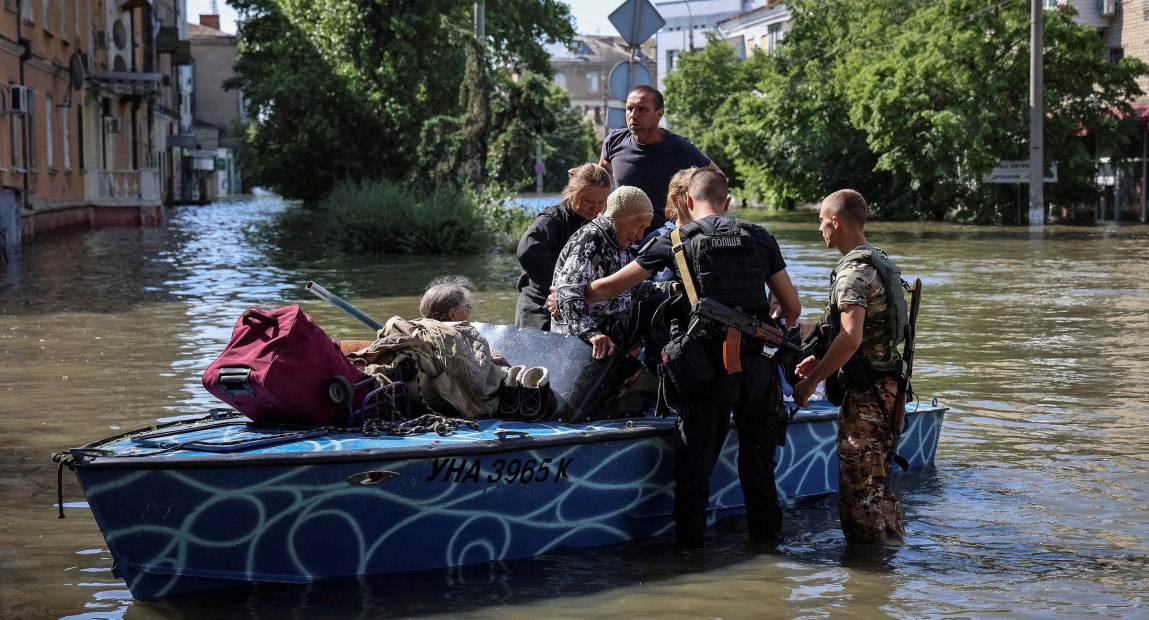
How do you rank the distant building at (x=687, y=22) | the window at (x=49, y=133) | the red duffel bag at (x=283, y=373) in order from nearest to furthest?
the red duffel bag at (x=283, y=373), the window at (x=49, y=133), the distant building at (x=687, y=22)

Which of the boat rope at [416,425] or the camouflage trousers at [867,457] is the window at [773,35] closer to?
the camouflage trousers at [867,457]

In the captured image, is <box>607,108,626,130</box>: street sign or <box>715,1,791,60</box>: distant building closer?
<box>607,108,626,130</box>: street sign

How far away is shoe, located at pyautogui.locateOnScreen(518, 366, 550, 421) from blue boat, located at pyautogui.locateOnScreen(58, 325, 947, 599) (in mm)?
89

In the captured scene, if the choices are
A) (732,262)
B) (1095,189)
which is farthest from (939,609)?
(1095,189)

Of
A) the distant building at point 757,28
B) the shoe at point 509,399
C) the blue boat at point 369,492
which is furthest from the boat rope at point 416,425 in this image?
the distant building at point 757,28

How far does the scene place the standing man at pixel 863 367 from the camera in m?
6.52

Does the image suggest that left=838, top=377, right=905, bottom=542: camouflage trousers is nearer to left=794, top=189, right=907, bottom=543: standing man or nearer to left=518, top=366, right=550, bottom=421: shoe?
left=794, top=189, right=907, bottom=543: standing man

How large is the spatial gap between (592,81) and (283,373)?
440 feet

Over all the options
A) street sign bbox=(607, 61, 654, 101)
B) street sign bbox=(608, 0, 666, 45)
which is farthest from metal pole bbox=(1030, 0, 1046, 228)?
street sign bbox=(607, 61, 654, 101)

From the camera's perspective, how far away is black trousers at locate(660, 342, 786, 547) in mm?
6633

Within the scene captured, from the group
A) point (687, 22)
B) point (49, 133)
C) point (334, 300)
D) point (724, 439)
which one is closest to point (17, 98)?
point (49, 133)

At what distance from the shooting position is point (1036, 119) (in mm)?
35844

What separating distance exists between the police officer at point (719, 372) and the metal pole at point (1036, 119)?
30647 millimetres

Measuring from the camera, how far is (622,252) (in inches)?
281
